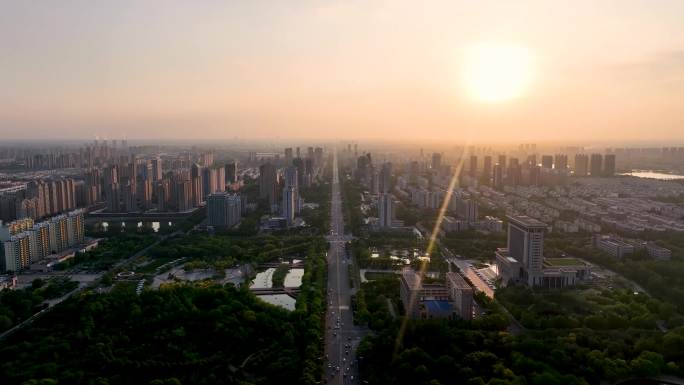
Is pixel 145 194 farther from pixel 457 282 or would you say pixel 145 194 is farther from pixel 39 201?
pixel 457 282

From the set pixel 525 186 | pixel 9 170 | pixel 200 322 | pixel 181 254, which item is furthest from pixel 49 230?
pixel 9 170

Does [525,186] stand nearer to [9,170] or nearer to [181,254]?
[181,254]

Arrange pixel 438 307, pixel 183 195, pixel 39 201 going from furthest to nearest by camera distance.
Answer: pixel 183 195 < pixel 39 201 < pixel 438 307

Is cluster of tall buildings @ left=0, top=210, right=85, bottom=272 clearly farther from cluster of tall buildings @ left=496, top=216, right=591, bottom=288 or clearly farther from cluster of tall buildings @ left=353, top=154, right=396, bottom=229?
cluster of tall buildings @ left=496, top=216, right=591, bottom=288

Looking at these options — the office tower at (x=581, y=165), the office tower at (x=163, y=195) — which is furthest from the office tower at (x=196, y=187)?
the office tower at (x=581, y=165)

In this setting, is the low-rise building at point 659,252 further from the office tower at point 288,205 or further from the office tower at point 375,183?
the office tower at point 375,183

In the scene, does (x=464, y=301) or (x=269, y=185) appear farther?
(x=269, y=185)

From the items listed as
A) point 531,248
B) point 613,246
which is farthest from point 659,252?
point 531,248
